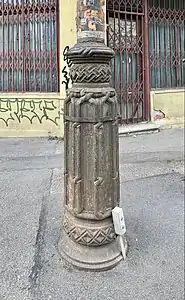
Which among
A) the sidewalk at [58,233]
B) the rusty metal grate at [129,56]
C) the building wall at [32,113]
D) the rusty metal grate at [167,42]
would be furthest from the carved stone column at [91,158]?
the rusty metal grate at [167,42]

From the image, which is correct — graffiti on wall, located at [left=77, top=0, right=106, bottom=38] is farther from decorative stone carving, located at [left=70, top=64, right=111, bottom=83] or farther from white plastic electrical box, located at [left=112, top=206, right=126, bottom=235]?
white plastic electrical box, located at [left=112, top=206, right=126, bottom=235]

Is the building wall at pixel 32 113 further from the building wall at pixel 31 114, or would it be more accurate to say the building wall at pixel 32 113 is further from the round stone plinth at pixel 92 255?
the round stone plinth at pixel 92 255

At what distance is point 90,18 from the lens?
2.50m

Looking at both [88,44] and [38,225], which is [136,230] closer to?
[38,225]

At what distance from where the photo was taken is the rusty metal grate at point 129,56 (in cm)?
800

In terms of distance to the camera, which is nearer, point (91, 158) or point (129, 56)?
point (91, 158)

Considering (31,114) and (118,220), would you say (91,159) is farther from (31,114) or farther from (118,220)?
(31,114)

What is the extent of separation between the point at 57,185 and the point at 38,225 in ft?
3.69

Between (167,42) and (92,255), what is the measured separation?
24.6 feet

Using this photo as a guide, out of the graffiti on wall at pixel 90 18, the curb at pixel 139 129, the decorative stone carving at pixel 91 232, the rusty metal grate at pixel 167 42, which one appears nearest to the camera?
the graffiti on wall at pixel 90 18

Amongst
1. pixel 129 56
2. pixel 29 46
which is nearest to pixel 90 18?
pixel 29 46

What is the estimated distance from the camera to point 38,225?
3281 millimetres

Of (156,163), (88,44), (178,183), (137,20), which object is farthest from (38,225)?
(137,20)

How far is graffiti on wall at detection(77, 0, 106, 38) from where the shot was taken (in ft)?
8.20
